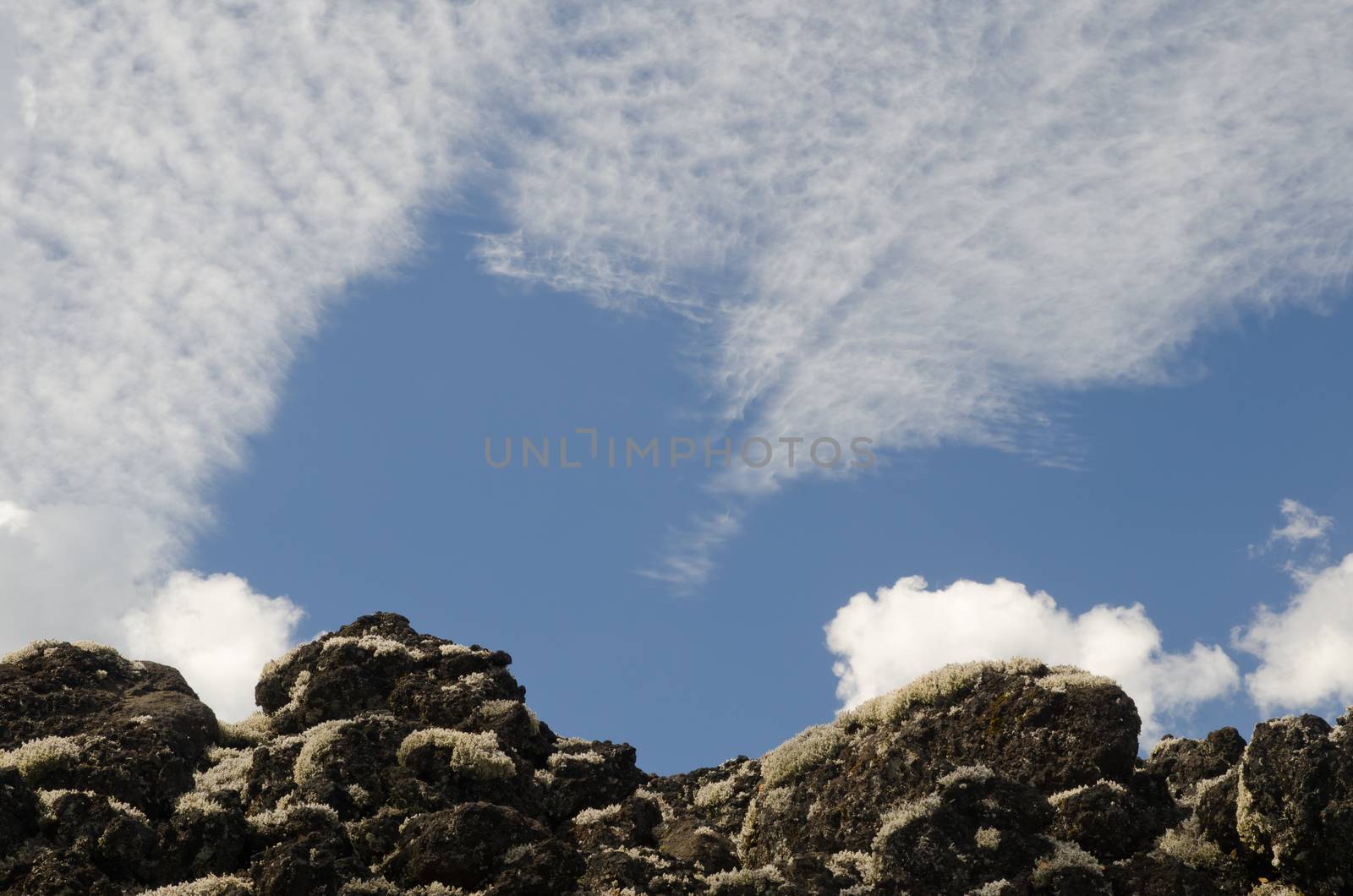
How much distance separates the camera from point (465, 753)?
22.8 meters

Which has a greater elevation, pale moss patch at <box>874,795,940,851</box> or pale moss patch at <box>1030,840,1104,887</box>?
pale moss patch at <box>874,795,940,851</box>

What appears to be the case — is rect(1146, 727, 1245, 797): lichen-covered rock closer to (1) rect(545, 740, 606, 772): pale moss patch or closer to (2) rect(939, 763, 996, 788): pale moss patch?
(2) rect(939, 763, 996, 788): pale moss patch

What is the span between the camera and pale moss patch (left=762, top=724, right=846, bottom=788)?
2412 cm

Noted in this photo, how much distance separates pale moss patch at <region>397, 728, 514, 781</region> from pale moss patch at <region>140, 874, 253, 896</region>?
4582mm

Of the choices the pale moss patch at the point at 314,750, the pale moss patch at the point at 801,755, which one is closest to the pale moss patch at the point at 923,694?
the pale moss patch at the point at 801,755

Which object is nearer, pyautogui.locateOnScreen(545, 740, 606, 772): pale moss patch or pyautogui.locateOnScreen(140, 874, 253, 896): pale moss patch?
pyautogui.locateOnScreen(140, 874, 253, 896): pale moss patch

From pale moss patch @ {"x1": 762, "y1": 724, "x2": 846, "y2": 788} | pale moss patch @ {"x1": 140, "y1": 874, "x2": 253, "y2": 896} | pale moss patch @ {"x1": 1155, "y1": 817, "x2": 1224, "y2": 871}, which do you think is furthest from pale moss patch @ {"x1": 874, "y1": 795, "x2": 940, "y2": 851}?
pale moss patch @ {"x1": 140, "y1": 874, "x2": 253, "y2": 896}

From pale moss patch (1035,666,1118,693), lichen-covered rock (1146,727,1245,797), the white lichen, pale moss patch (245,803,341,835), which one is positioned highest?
pale moss patch (1035,666,1118,693)

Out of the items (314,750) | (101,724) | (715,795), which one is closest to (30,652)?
(101,724)

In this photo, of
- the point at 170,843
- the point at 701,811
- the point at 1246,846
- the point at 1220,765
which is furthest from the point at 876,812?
the point at 170,843

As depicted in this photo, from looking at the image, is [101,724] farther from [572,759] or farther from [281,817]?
[572,759]

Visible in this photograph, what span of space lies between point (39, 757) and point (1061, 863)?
1819cm

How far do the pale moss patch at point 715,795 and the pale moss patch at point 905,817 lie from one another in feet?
15.4

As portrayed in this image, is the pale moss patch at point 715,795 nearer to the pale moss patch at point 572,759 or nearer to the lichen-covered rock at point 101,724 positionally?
the pale moss patch at point 572,759
